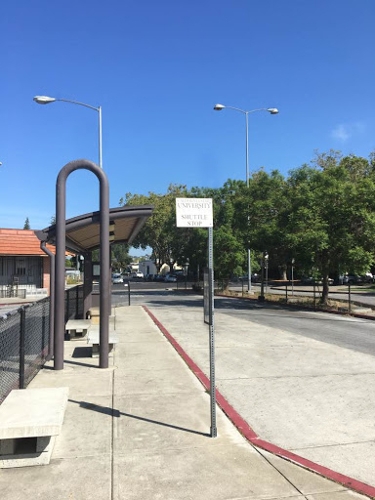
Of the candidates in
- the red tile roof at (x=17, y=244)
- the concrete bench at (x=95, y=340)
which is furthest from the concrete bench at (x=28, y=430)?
the red tile roof at (x=17, y=244)

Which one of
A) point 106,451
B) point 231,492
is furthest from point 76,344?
point 231,492

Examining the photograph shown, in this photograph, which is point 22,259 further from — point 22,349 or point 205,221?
point 205,221

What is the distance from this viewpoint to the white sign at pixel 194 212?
5.02m

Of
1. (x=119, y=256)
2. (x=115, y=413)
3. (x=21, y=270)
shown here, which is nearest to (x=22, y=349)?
(x=115, y=413)

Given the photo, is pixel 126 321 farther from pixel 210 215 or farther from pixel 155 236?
pixel 155 236

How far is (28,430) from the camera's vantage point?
4.18m

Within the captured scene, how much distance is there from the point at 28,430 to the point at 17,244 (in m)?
27.8

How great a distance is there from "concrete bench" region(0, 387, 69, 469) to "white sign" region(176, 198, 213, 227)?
7.88ft

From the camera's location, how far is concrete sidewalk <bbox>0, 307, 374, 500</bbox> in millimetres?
3818

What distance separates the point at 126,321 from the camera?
53.2 feet

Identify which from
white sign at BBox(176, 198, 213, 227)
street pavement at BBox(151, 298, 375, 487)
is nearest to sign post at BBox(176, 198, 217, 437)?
white sign at BBox(176, 198, 213, 227)

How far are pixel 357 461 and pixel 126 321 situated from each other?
487 inches

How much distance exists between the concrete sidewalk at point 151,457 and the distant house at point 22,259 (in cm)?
2427

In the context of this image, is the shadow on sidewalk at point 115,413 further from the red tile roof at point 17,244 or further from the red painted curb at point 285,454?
the red tile roof at point 17,244
